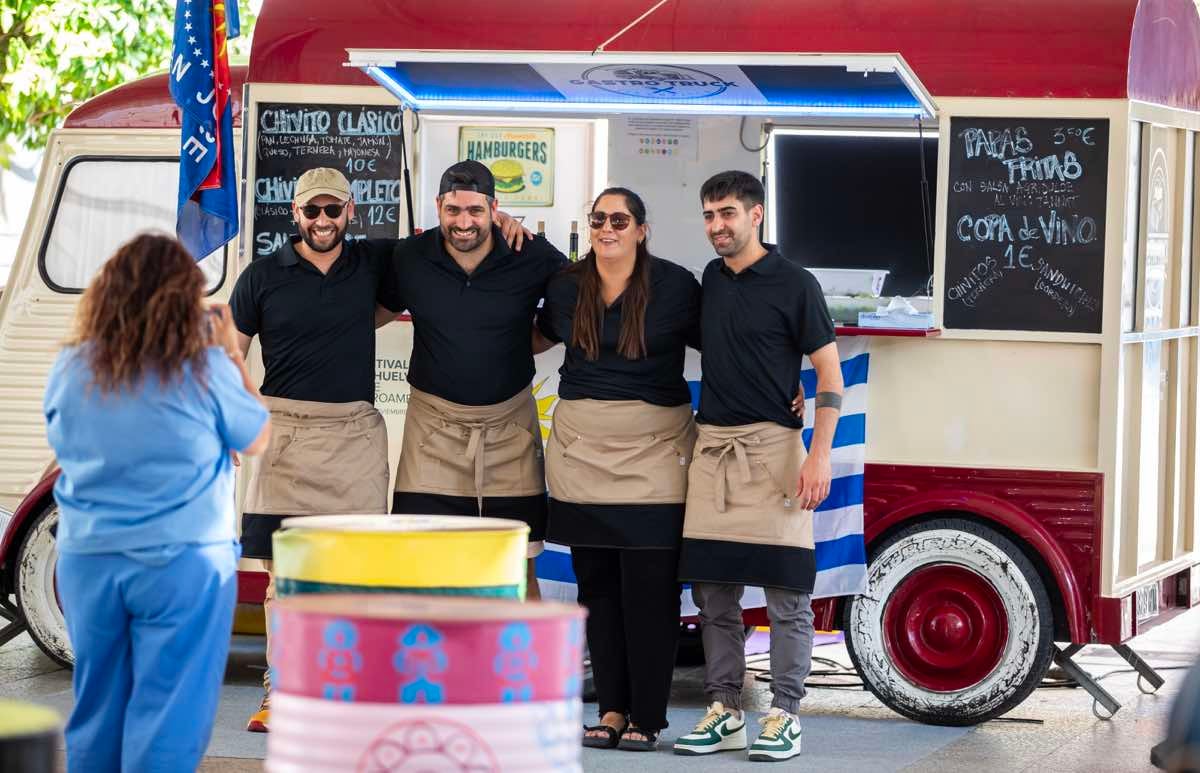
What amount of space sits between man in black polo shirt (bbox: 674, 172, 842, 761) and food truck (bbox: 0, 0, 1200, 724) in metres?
0.70

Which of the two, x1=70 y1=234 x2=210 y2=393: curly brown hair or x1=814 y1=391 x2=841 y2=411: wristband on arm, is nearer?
x1=70 y1=234 x2=210 y2=393: curly brown hair

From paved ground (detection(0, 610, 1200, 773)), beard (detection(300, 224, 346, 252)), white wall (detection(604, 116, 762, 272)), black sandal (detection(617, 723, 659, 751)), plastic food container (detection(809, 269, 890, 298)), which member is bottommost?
paved ground (detection(0, 610, 1200, 773))

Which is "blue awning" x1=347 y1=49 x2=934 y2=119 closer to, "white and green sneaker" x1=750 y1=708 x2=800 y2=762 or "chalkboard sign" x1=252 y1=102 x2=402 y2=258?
"chalkboard sign" x1=252 y1=102 x2=402 y2=258

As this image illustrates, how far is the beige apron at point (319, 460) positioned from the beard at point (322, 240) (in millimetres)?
524

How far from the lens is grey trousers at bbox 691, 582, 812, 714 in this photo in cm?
612

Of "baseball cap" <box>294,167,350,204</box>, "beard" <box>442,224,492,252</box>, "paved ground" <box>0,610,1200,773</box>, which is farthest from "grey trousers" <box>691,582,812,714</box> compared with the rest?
"baseball cap" <box>294,167,350,204</box>

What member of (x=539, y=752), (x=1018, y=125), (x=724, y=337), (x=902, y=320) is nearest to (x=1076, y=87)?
→ (x=1018, y=125)

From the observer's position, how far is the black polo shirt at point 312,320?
6035mm

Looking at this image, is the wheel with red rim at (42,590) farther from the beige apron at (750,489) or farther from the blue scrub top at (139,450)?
the blue scrub top at (139,450)

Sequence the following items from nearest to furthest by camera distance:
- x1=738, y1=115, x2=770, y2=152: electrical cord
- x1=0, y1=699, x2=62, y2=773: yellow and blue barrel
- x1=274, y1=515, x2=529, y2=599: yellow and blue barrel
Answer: x1=0, y1=699, x2=62, y2=773: yellow and blue barrel, x1=274, y1=515, x2=529, y2=599: yellow and blue barrel, x1=738, y1=115, x2=770, y2=152: electrical cord

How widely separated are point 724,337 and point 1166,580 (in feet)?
8.35

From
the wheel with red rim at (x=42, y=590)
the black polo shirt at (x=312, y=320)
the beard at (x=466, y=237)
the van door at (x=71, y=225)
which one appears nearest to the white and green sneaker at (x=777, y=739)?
the black polo shirt at (x=312, y=320)

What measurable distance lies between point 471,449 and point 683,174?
289 cm

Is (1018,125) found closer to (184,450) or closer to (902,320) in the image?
(902,320)
